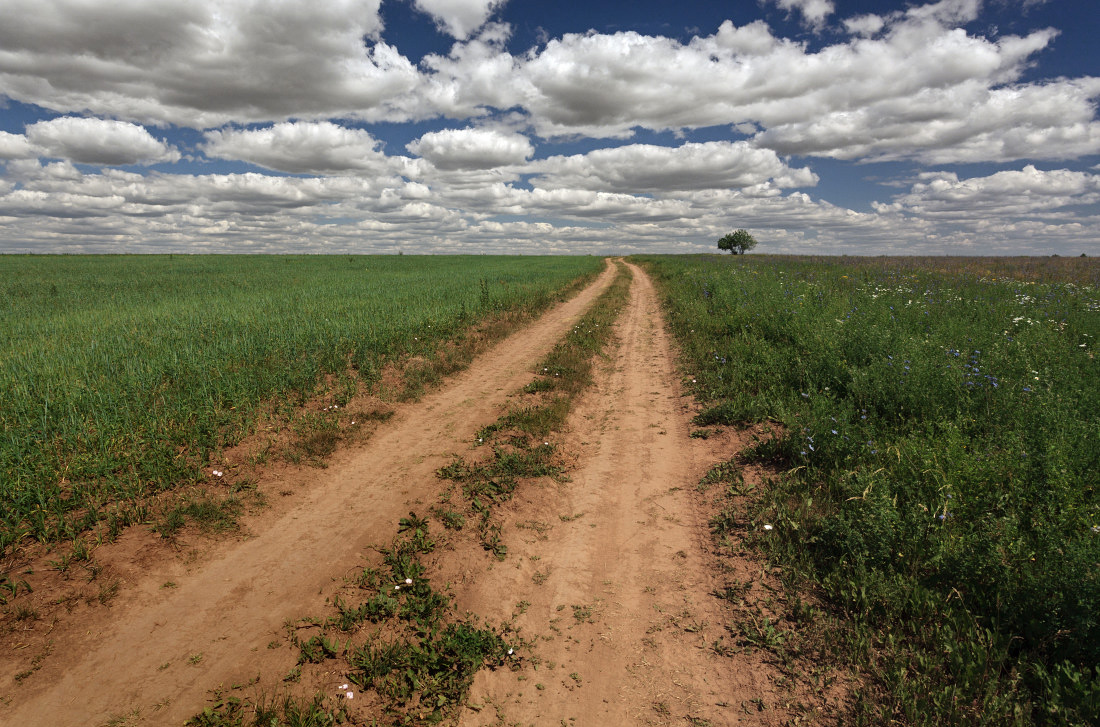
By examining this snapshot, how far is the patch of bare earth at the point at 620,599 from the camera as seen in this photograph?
294 cm

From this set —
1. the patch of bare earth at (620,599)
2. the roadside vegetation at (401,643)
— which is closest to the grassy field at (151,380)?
the roadside vegetation at (401,643)

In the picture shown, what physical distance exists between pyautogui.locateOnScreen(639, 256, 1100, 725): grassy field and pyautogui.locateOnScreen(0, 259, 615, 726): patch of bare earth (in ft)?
12.9

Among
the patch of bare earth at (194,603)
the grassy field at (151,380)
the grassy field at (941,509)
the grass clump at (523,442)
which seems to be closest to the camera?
the grassy field at (941,509)

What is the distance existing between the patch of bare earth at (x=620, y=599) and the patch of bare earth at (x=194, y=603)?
4.22ft

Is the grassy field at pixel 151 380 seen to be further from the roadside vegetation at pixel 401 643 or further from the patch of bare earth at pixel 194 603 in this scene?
the roadside vegetation at pixel 401 643

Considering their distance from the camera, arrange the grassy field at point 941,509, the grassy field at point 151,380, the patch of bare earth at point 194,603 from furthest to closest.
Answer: the grassy field at point 151,380 < the patch of bare earth at point 194,603 < the grassy field at point 941,509

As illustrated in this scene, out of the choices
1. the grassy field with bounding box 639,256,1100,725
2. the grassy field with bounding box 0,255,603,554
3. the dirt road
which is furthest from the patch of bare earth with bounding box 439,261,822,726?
the grassy field with bounding box 0,255,603,554

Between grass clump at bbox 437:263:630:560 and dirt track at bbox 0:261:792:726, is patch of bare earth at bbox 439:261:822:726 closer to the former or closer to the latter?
dirt track at bbox 0:261:792:726

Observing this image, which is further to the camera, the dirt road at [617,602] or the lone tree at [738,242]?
the lone tree at [738,242]

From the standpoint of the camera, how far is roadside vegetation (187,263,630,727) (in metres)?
2.88

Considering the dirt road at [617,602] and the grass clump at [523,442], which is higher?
the grass clump at [523,442]

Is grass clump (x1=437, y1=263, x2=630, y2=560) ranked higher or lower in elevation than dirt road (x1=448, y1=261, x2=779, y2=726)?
higher

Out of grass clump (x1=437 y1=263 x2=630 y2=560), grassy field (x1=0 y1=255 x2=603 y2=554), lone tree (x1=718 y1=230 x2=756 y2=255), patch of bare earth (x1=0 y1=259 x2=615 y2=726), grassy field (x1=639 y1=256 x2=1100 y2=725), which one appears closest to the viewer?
grassy field (x1=639 y1=256 x2=1100 y2=725)

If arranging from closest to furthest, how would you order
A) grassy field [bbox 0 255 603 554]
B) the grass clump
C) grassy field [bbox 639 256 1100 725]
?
grassy field [bbox 639 256 1100 725]
grassy field [bbox 0 255 603 554]
the grass clump
